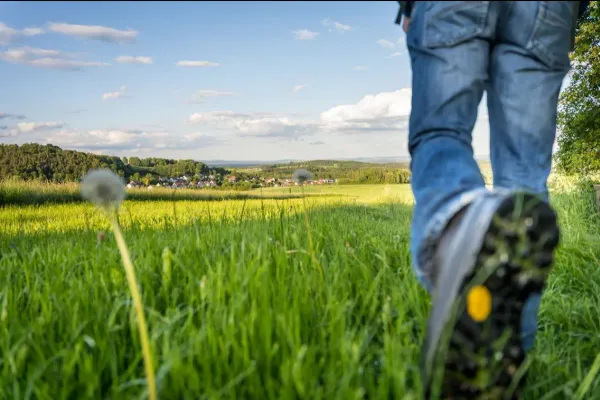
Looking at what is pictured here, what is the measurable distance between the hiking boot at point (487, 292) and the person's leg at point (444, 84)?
357 mm

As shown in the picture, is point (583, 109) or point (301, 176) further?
point (583, 109)

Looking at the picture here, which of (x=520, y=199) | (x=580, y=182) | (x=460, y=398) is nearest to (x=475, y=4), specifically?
(x=520, y=199)

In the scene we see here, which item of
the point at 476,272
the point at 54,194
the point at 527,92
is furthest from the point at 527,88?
the point at 54,194

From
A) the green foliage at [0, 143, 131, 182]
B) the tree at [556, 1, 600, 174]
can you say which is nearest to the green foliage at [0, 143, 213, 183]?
the green foliage at [0, 143, 131, 182]

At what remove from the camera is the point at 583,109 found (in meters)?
12.4

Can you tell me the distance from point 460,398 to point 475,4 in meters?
1.11

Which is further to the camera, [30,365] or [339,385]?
[30,365]

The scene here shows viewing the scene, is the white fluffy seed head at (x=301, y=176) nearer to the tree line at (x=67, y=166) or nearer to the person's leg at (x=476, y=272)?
the person's leg at (x=476, y=272)

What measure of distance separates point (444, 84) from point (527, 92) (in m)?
0.36

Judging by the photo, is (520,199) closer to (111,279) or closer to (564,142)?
(111,279)

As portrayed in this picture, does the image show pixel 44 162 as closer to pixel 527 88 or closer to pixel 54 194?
pixel 54 194

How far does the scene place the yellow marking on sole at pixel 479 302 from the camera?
1109 millimetres

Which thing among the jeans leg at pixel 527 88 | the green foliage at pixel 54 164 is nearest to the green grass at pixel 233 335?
the jeans leg at pixel 527 88

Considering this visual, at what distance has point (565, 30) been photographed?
5.76 ft
